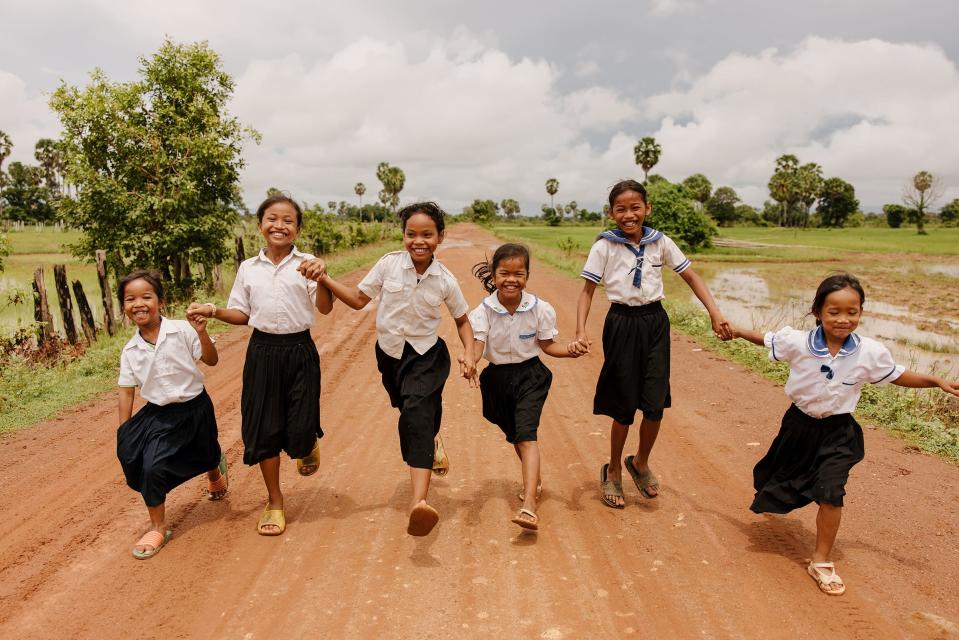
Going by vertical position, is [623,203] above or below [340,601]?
above

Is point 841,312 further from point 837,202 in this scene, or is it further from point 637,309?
point 837,202

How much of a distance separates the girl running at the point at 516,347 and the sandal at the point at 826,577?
1559 mm

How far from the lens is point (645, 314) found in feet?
12.6

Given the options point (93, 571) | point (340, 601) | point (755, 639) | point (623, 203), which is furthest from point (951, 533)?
point (93, 571)

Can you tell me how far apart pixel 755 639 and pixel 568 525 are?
4.14 ft

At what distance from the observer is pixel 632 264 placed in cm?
382

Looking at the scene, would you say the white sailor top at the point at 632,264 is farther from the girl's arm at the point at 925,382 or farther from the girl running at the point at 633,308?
the girl's arm at the point at 925,382

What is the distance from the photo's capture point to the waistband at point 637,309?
3.85 meters

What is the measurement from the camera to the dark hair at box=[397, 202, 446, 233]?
354 cm

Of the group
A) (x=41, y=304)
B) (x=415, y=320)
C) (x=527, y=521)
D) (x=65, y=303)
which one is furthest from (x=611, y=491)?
(x=65, y=303)

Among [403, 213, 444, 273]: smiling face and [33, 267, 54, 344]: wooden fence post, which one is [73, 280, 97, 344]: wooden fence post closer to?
[33, 267, 54, 344]: wooden fence post

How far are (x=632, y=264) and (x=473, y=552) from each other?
205 cm

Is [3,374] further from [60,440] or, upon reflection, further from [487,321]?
[487,321]

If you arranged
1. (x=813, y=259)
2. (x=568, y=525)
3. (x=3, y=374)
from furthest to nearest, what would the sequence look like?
(x=813, y=259), (x=3, y=374), (x=568, y=525)
